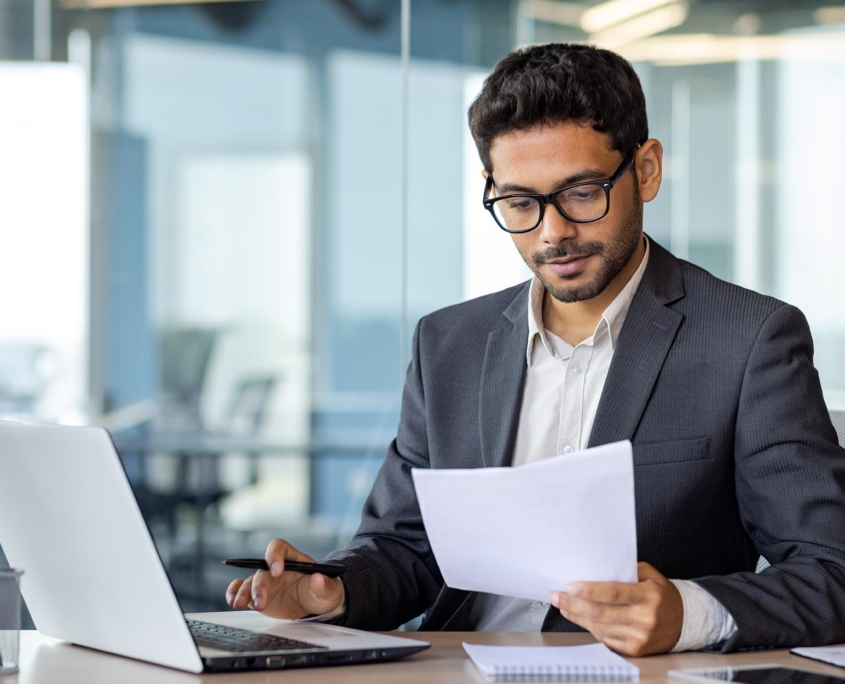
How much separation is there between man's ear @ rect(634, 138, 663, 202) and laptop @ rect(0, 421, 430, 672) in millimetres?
904

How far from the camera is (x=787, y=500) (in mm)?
1618

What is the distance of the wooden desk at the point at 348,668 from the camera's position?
1273mm

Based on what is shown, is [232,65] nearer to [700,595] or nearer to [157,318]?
[157,318]

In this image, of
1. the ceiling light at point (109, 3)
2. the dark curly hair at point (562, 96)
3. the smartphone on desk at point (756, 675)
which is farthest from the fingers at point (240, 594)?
the ceiling light at point (109, 3)

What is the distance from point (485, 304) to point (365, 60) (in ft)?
5.69

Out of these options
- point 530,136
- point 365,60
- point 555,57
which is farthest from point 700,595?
point 365,60

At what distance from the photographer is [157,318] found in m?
3.70

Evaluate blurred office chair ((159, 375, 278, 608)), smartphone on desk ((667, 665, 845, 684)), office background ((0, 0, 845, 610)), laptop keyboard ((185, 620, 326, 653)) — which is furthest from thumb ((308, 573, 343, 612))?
blurred office chair ((159, 375, 278, 608))

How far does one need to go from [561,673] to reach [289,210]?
8.45 ft

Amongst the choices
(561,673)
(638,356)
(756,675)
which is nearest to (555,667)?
(561,673)

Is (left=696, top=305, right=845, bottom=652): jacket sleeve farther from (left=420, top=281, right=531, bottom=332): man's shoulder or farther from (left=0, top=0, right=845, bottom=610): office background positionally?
(left=0, top=0, right=845, bottom=610): office background

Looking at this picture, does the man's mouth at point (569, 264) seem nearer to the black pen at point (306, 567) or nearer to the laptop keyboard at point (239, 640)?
the black pen at point (306, 567)

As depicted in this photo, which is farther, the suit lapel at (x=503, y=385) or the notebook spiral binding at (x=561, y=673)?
the suit lapel at (x=503, y=385)

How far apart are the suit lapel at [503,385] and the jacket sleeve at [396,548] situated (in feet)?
0.45
